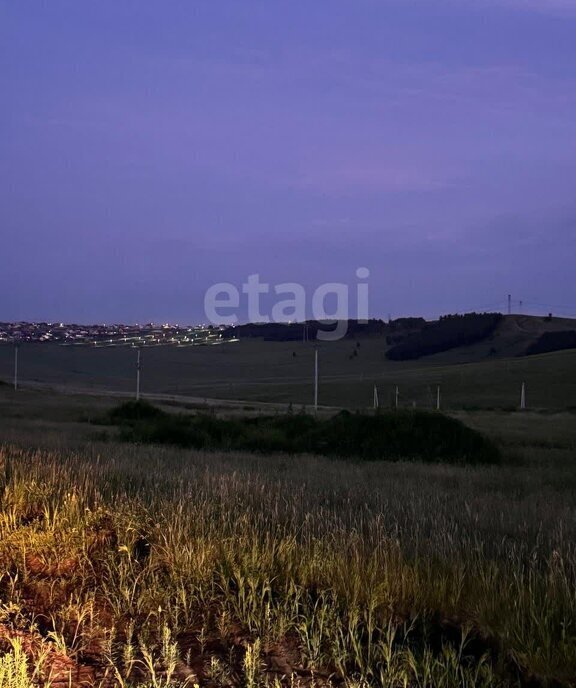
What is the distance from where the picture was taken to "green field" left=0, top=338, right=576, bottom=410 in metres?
74.2

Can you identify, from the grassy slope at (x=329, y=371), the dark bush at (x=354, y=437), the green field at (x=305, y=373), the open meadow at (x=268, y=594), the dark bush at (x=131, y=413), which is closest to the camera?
the open meadow at (x=268, y=594)

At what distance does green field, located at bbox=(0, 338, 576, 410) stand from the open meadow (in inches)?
2244

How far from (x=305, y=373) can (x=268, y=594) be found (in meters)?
112

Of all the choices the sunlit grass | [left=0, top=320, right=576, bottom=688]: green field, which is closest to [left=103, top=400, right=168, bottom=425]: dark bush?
[left=0, top=320, right=576, bottom=688]: green field

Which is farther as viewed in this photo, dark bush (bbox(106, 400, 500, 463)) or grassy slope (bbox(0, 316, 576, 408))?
grassy slope (bbox(0, 316, 576, 408))

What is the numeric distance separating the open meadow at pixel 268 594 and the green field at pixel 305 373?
187ft

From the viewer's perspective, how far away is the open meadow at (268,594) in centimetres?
400

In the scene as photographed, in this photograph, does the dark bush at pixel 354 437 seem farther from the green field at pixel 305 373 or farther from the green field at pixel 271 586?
the green field at pixel 305 373

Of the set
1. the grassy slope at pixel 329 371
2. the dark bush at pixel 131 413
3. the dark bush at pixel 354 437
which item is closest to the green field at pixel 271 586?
the dark bush at pixel 354 437

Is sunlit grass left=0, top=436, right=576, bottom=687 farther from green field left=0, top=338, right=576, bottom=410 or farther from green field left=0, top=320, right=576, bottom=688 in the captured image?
green field left=0, top=338, right=576, bottom=410

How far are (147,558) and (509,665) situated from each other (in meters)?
2.64

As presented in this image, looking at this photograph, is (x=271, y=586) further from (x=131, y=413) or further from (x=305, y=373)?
(x=305, y=373)

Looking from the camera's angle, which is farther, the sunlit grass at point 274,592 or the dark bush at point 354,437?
the dark bush at point 354,437

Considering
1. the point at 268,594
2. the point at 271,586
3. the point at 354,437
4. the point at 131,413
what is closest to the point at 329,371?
the point at 131,413
